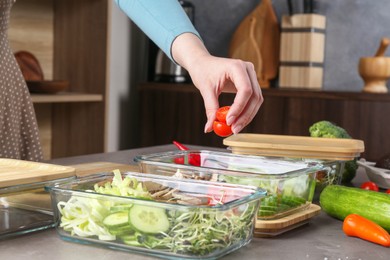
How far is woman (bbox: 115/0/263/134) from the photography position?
3.98 feet

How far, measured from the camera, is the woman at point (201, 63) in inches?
47.7

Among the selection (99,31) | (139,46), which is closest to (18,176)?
(99,31)

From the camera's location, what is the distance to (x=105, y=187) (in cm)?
113

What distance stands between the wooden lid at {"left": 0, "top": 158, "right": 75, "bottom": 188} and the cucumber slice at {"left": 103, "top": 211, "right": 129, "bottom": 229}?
0.60 feet

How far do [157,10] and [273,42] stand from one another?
2486mm

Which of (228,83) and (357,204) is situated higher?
(228,83)

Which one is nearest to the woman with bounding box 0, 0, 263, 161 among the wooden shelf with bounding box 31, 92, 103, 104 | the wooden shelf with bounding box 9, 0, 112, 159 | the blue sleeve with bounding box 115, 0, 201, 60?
the blue sleeve with bounding box 115, 0, 201, 60

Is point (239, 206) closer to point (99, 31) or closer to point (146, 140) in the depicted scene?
point (99, 31)

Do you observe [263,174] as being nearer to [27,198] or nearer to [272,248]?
[272,248]

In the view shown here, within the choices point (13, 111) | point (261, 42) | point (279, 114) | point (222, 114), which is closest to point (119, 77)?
point (261, 42)

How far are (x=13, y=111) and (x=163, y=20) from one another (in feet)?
3.54

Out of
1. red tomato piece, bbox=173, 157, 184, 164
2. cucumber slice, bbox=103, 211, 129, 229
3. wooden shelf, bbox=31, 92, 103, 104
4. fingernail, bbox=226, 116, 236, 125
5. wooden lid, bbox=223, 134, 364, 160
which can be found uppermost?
wooden shelf, bbox=31, 92, 103, 104

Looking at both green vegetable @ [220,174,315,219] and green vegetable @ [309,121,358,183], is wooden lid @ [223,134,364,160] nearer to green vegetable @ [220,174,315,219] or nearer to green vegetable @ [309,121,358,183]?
green vegetable @ [309,121,358,183]

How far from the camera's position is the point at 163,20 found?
4.91 ft
